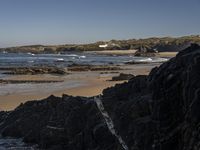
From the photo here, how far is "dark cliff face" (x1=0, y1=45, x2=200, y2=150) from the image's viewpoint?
7238mm

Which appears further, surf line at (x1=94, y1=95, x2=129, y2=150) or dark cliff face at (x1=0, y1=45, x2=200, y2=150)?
surf line at (x1=94, y1=95, x2=129, y2=150)

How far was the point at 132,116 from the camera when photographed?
9508 mm

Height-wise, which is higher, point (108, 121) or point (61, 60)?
point (108, 121)

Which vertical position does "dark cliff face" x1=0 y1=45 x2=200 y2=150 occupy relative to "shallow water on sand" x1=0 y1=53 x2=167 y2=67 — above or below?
above

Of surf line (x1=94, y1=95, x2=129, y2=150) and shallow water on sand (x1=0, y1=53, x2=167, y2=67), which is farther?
shallow water on sand (x1=0, y1=53, x2=167, y2=67)

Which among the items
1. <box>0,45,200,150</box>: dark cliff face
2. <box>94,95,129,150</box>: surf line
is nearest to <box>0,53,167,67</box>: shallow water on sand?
<box>0,45,200,150</box>: dark cliff face

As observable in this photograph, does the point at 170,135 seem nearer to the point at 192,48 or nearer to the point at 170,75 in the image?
the point at 170,75

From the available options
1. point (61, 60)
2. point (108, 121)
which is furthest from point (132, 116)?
point (61, 60)

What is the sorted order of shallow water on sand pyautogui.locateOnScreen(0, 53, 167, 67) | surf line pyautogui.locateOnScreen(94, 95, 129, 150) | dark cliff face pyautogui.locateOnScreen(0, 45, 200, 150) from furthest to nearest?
shallow water on sand pyautogui.locateOnScreen(0, 53, 167, 67) < surf line pyautogui.locateOnScreen(94, 95, 129, 150) < dark cliff face pyautogui.locateOnScreen(0, 45, 200, 150)

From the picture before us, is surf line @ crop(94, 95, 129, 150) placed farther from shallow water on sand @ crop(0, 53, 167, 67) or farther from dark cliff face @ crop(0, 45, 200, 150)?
shallow water on sand @ crop(0, 53, 167, 67)

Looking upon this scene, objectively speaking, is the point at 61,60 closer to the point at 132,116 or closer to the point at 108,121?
the point at 108,121

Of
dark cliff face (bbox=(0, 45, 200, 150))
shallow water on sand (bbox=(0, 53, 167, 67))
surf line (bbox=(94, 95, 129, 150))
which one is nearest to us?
dark cliff face (bbox=(0, 45, 200, 150))

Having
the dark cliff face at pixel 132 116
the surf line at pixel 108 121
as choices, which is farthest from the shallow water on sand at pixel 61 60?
the surf line at pixel 108 121

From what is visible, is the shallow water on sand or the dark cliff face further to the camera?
the shallow water on sand
